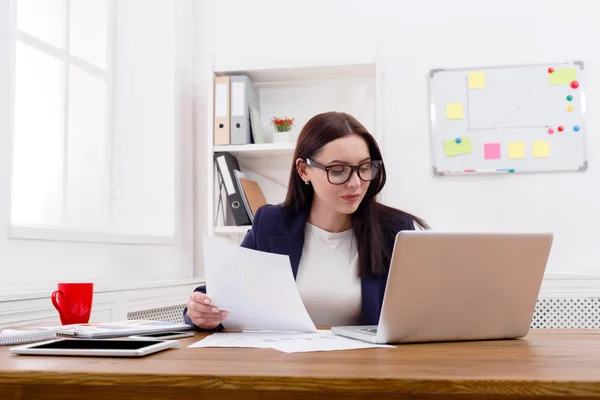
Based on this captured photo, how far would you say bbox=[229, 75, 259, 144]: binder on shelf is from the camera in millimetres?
2811

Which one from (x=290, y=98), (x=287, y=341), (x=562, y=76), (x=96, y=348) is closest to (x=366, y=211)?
(x=287, y=341)

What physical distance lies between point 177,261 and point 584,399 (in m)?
2.38

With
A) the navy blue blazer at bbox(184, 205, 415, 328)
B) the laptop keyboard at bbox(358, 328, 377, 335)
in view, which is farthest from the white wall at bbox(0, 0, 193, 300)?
the laptop keyboard at bbox(358, 328, 377, 335)

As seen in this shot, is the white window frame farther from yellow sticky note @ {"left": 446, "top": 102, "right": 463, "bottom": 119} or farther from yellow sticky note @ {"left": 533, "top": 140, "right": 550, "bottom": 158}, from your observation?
yellow sticky note @ {"left": 533, "top": 140, "right": 550, "bottom": 158}

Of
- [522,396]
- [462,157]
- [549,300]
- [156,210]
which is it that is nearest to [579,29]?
[462,157]

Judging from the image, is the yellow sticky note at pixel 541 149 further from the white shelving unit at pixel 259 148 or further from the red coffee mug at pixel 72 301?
the red coffee mug at pixel 72 301

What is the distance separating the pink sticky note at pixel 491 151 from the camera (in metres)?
2.87

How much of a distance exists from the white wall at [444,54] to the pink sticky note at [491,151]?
105 millimetres

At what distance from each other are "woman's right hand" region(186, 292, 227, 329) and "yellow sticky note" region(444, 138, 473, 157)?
6.17 ft

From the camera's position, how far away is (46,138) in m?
2.30

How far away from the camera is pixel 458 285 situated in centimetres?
112

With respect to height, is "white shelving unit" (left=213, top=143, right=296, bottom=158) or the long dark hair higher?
"white shelving unit" (left=213, top=143, right=296, bottom=158)

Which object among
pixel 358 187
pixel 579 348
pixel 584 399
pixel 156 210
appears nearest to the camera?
pixel 584 399

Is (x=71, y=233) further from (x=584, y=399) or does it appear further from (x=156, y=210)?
(x=584, y=399)
